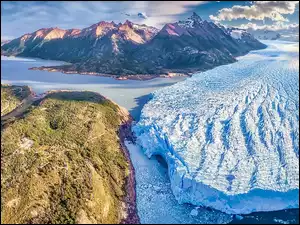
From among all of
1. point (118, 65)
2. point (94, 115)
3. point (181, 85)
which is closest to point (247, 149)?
point (94, 115)

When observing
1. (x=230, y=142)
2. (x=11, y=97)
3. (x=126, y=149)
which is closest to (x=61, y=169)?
(x=126, y=149)

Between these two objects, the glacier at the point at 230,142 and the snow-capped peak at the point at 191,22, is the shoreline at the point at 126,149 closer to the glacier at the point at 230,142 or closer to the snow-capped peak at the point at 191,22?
the glacier at the point at 230,142

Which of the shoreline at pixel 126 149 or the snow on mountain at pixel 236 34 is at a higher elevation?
the snow on mountain at pixel 236 34

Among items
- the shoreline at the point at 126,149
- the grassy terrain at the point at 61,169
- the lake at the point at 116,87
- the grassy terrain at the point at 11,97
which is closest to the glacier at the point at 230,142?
the shoreline at the point at 126,149

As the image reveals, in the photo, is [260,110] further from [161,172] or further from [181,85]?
[181,85]

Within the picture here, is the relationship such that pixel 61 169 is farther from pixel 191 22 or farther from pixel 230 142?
pixel 191 22

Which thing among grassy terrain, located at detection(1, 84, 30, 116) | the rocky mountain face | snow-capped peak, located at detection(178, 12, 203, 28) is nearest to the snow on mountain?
the rocky mountain face
